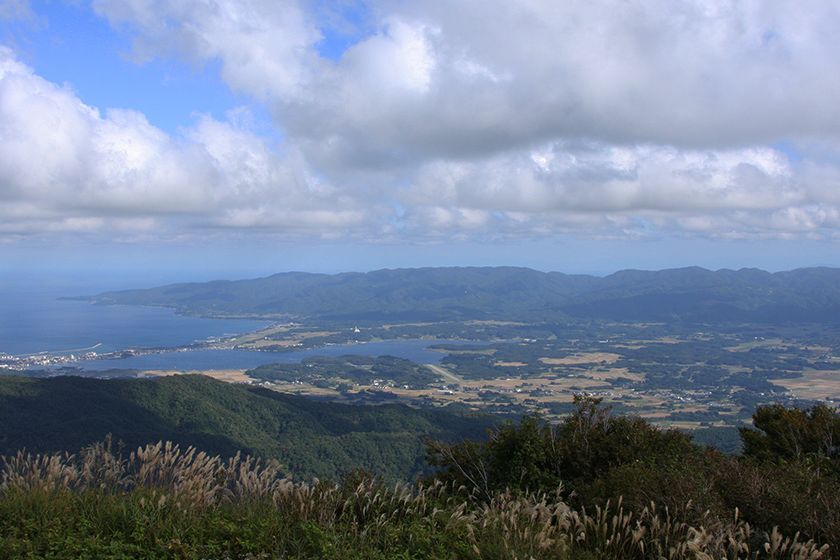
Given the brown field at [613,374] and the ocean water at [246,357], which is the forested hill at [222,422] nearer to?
the ocean water at [246,357]

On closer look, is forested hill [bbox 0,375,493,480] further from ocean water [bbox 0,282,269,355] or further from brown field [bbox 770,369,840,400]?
ocean water [bbox 0,282,269,355]

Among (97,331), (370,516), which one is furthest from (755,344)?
(370,516)

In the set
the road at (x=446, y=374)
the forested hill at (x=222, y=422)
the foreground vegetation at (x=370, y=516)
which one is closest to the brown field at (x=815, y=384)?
the road at (x=446, y=374)

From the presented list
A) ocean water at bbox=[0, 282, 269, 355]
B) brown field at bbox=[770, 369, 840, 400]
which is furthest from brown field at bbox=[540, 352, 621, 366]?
ocean water at bbox=[0, 282, 269, 355]

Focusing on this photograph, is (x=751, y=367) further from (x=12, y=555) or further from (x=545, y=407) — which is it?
(x=12, y=555)

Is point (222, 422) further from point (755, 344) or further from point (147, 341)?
point (755, 344)
